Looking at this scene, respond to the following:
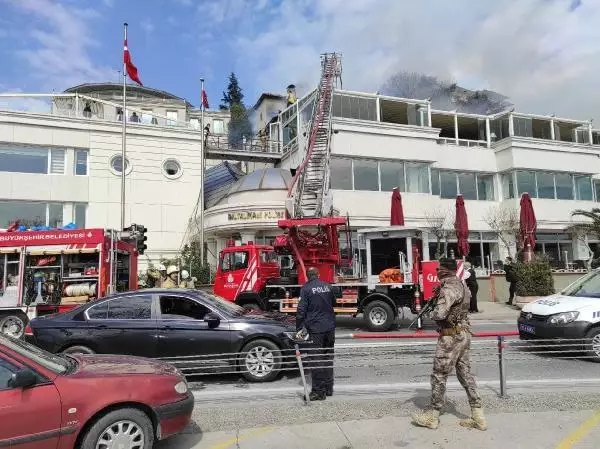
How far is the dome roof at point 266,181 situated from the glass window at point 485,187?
1210cm

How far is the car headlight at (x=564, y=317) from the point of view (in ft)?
28.8

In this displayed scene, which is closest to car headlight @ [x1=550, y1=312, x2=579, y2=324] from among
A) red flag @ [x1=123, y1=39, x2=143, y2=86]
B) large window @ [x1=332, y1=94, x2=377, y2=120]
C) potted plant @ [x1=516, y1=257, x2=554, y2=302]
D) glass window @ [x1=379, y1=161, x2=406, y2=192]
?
potted plant @ [x1=516, y1=257, x2=554, y2=302]

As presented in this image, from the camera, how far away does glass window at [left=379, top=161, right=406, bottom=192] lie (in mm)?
27297

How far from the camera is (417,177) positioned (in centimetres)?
2823

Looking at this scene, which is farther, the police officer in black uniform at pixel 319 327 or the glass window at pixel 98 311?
the glass window at pixel 98 311

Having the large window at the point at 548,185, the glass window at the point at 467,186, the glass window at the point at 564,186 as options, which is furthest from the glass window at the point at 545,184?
the glass window at the point at 467,186

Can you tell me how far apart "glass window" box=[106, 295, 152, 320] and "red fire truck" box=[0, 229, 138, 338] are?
234 inches

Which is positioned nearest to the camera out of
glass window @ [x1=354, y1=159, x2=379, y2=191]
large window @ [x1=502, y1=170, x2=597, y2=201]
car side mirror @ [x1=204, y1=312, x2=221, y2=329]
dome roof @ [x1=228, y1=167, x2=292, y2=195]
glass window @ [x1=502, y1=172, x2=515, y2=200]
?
car side mirror @ [x1=204, y1=312, x2=221, y2=329]

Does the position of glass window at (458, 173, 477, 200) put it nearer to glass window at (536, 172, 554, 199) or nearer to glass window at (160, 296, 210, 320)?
glass window at (536, 172, 554, 199)

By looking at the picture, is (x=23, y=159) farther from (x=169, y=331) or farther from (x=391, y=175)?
(x=169, y=331)

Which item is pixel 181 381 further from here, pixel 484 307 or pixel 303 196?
pixel 484 307

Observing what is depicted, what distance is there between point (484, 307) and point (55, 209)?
71.8 ft

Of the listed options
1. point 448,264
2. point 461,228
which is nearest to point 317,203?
point 461,228

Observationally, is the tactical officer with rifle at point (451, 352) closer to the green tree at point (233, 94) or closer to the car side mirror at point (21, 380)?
the car side mirror at point (21, 380)
